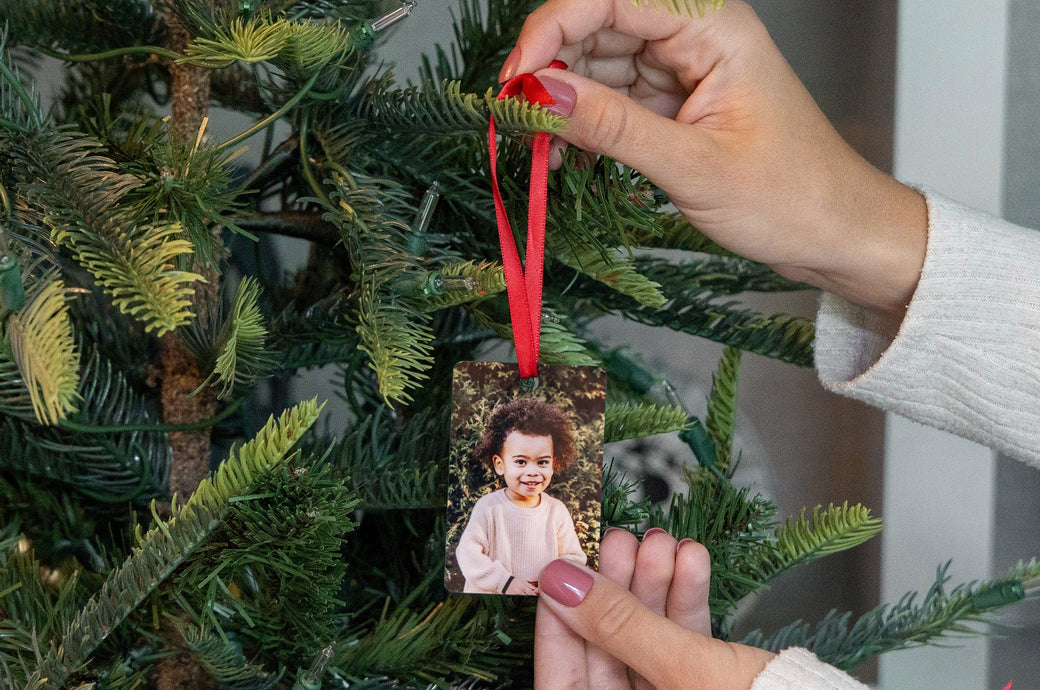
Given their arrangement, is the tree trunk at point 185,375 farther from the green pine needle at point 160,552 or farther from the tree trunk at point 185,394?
the green pine needle at point 160,552

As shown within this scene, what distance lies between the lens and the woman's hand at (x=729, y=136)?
0.44 m

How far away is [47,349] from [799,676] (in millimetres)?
399

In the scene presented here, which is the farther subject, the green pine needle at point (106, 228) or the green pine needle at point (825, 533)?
the green pine needle at point (825, 533)

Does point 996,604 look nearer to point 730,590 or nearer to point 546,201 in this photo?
point 730,590

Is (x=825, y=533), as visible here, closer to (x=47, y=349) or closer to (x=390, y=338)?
(x=390, y=338)

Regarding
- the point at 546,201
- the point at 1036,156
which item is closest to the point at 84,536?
the point at 546,201

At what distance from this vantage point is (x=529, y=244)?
0.43 m

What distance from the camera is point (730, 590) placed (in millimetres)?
527

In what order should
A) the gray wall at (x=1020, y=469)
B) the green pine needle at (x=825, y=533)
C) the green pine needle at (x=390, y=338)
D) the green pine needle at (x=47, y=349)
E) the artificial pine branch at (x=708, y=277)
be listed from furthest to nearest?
1. the gray wall at (x=1020, y=469)
2. the artificial pine branch at (x=708, y=277)
3. the green pine needle at (x=825, y=533)
4. the green pine needle at (x=390, y=338)
5. the green pine needle at (x=47, y=349)

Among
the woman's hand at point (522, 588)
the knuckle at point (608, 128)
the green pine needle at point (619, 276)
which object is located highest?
the knuckle at point (608, 128)

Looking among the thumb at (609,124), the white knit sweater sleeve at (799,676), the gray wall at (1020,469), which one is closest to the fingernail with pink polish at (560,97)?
the thumb at (609,124)

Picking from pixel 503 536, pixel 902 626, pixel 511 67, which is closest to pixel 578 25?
pixel 511 67

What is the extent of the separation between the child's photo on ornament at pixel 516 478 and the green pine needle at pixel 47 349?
0.71 ft

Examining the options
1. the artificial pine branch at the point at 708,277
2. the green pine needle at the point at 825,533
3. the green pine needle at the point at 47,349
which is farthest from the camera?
the artificial pine branch at the point at 708,277
